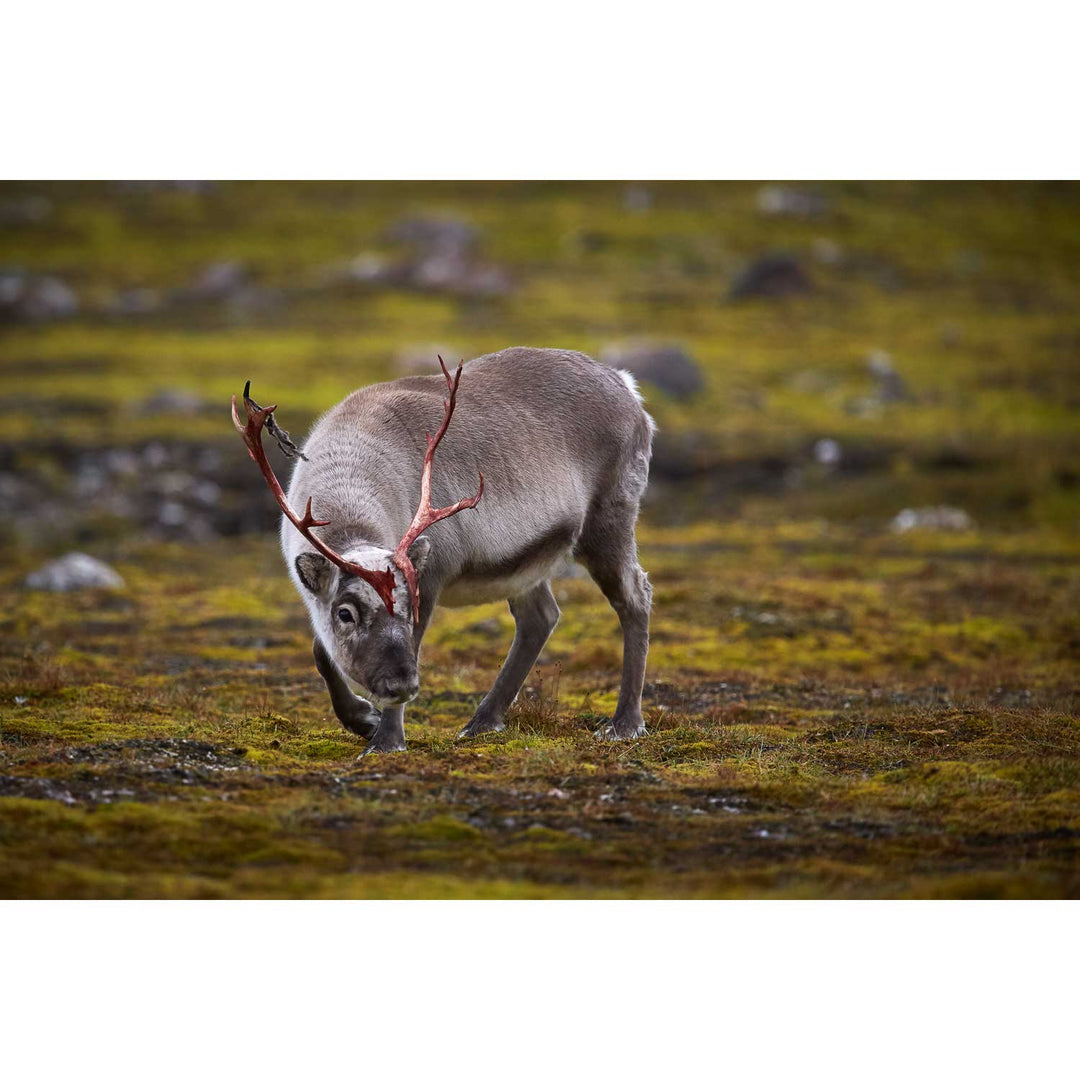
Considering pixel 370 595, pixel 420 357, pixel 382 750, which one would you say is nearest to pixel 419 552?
pixel 370 595

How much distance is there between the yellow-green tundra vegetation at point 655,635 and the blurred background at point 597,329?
0.73ft

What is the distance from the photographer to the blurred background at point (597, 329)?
31.7 metres

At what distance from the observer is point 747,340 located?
47688mm

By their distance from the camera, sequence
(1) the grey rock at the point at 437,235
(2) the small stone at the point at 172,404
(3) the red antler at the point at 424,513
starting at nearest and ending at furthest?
(3) the red antler at the point at 424,513
(2) the small stone at the point at 172,404
(1) the grey rock at the point at 437,235

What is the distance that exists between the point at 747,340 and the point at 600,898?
4046 cm

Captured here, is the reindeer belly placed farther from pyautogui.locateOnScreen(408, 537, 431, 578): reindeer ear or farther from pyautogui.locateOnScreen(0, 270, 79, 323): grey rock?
pyautogui.locateOnScreen(0, 270, 79, 323): grey rock

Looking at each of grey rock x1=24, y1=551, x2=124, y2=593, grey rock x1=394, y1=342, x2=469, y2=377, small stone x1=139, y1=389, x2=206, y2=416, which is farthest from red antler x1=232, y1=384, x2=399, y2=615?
grey rock x1=394, y1=342, x2=469, y2=377

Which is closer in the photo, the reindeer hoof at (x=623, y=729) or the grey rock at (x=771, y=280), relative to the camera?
the reindeer hoof at (x=623, y=729)

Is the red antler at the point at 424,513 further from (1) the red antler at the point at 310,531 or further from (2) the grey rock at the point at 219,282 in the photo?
(2) the grey rock at the point at 219,282

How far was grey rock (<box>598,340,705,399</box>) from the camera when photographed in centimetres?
3938

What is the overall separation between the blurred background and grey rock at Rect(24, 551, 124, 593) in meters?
2.58

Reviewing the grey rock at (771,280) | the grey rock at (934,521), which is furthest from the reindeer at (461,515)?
the grey rock at (771,280)

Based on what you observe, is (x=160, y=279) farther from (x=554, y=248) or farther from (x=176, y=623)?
(x=176, y=623)

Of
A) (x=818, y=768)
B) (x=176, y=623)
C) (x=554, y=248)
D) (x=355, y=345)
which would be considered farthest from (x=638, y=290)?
(x=818, y=768)
